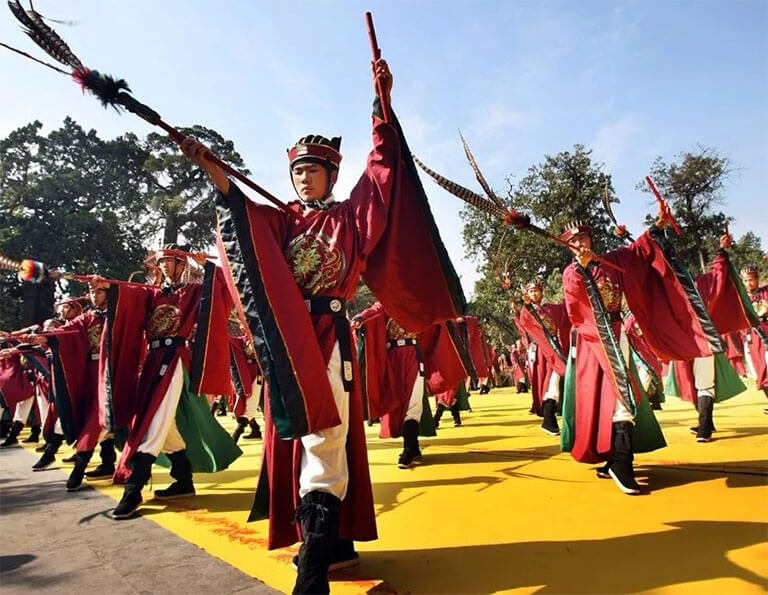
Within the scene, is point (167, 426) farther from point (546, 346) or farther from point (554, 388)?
point (546, 346)

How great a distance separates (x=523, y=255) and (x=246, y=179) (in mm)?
24029

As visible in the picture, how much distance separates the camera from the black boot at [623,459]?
3343 mm

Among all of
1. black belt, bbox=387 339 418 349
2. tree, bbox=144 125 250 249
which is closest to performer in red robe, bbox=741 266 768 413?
black belt, bbox=387 339 418 349

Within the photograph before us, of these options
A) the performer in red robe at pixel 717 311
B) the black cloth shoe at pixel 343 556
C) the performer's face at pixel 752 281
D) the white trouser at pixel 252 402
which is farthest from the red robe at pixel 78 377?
the performer's face at pixel 752 281

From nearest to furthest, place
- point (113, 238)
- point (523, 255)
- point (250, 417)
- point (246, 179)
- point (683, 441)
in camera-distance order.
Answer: point (246, 179), point (683, 441), point (250, 417), point (113, 238), point (523, 255)

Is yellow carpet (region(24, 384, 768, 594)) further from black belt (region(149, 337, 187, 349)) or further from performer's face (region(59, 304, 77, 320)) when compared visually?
performer's face (region(59, 304, 77, 320))

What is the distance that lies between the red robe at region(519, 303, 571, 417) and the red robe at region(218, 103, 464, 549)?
4501mm

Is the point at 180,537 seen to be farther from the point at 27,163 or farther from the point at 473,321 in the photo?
the point at 27,163

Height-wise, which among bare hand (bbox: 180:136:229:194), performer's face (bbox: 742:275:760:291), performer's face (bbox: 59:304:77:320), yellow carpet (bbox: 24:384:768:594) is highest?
performer's face (bbox: 59:304:77:320)

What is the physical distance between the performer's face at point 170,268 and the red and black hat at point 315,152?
93.4 inches

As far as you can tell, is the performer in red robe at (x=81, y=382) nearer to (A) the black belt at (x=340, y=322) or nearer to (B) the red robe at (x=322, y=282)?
(B) the red robe at (x=322, y=282)

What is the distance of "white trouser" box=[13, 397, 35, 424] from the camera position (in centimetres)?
1003

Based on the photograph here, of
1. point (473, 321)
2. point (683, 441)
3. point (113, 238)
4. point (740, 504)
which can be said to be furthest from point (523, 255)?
point (740, 504)

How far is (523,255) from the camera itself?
25.2m
